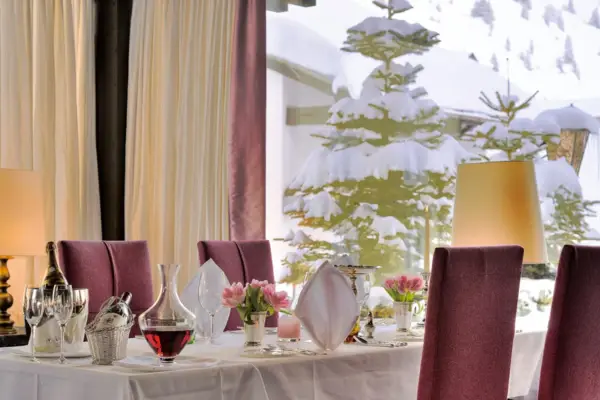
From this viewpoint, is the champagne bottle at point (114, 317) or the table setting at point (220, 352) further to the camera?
the champagne bottle at point (114, 317)

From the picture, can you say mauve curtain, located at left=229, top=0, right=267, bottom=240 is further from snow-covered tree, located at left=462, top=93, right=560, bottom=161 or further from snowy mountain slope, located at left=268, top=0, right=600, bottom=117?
snow-covered tree, located at left=462, top=93, right=560, bottom=161

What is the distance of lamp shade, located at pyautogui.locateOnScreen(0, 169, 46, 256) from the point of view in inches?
163

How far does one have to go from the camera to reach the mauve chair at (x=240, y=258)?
4145 millimetres

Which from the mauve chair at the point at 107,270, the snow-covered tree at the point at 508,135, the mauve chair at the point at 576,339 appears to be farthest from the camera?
the snow-covered tree at the point at 508,135

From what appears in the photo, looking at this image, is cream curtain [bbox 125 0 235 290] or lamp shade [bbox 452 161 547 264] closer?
lamp shade [bbox 452 161 547 264]

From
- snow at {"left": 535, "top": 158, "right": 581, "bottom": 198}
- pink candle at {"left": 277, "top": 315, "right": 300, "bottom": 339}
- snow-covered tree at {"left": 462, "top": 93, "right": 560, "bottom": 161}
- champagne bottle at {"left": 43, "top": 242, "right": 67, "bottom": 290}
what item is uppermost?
snow-covered tree at {"left": 462, "top": 93, "right": 560, "bottom": 161}

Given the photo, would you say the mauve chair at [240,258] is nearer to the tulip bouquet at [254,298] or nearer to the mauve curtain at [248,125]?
the mauve curtain at [248,125]

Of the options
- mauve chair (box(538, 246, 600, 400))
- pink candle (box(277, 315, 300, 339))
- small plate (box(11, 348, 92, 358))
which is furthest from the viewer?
pink candle (box(277, 315, 300, 339))

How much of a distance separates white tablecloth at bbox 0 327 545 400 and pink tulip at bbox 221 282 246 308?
0.46 ft

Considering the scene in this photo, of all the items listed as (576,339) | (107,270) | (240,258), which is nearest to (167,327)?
(576,339)

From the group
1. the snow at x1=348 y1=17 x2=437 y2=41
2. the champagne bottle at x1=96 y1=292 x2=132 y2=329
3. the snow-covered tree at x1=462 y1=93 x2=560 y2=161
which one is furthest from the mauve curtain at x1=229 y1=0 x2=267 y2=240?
the champagne bottle at x1=96 y1=292 x2=132 y2=329

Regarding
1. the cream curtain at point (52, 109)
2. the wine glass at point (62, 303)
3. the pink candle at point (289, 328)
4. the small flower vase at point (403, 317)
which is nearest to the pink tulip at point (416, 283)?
the small flower vase at point (403, 317)

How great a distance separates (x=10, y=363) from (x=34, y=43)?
298 cm

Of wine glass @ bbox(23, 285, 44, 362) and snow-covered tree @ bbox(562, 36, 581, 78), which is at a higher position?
snow-covered tree @ bbox(562, 36, 581, 78)
